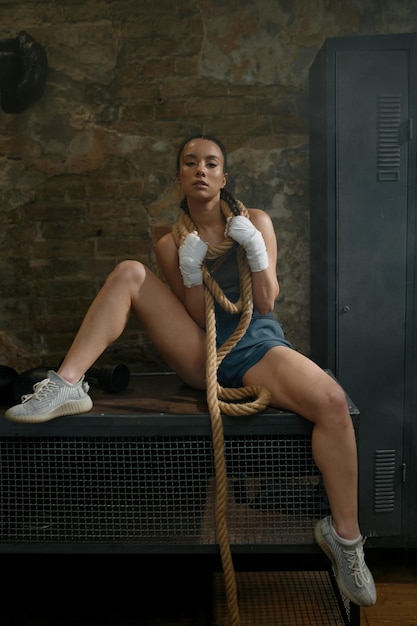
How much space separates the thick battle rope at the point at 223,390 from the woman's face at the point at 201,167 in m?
0.11

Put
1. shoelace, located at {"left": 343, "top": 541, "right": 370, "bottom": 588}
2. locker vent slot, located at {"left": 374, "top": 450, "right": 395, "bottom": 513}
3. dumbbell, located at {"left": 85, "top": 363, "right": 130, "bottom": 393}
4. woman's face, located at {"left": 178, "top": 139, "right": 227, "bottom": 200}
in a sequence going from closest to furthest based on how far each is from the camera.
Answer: shoelace, located at {"left": 343, "top": 541, "right": 370, "bottom": 588}, woman's face, located at {"left": 178, "top": 139, "right": 227, "bottom": 200}, dumbbell, located at {"left": 85, "top": 363, "right": 130, "bottom": 393}, locker vent slot, located at {"left": 374, "top": 450, "right": 395, "bottom": 513}

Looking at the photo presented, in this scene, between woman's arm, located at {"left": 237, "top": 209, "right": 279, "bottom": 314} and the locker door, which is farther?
the locker door

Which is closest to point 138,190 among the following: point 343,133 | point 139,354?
point 139,354

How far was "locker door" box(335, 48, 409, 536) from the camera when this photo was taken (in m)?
2.51

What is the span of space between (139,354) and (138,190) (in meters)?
0.79

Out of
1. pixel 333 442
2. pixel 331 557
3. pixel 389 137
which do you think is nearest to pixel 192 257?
pixel 333 442

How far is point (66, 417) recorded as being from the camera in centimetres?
210

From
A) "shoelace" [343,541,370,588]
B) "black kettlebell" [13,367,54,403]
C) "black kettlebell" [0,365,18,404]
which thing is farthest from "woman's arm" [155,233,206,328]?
"shoelace" [343,541,370,588]

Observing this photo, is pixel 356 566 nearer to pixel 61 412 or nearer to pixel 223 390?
pixel 223 390

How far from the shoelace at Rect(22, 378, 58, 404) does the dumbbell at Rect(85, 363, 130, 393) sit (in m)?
0.34

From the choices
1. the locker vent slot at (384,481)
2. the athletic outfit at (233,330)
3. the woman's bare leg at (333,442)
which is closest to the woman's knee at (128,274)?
the athletic outfit at (233,330)

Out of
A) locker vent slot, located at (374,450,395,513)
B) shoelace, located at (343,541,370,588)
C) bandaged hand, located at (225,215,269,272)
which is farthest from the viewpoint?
locker vent slot, located at (374,450,395,513)

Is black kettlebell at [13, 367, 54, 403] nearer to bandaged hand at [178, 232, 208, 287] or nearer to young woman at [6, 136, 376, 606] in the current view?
young woman at [6, 136, 376, 606]

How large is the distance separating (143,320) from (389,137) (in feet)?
4.03
